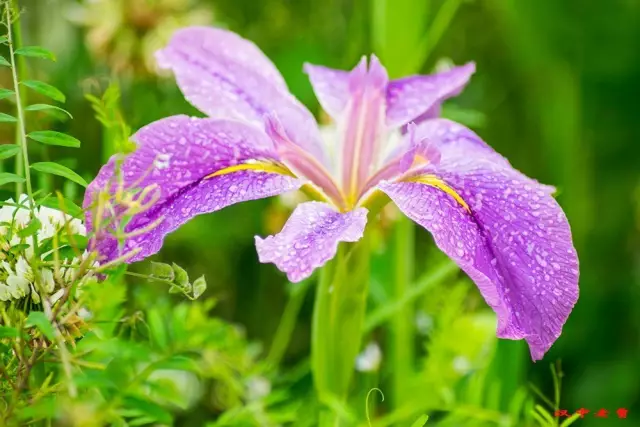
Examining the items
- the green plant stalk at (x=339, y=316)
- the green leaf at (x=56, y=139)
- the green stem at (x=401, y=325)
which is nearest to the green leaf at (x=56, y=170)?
the green leaf at (x=56, y=139)

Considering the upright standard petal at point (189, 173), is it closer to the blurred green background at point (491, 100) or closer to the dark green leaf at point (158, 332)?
the dark green leaf at point (158, 332)

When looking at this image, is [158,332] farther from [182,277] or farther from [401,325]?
[401,325]

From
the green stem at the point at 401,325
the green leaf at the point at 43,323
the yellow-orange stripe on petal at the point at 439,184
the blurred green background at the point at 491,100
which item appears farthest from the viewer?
the blurred green background at the point at 491,100

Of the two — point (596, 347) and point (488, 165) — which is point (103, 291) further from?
point (596, 347)

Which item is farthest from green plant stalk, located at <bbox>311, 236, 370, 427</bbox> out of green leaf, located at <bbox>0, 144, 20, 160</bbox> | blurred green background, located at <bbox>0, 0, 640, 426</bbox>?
blurred green background, located at <bbox>0, 0, 640, 426</bbox>

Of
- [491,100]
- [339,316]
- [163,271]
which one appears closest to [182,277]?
[163,271]

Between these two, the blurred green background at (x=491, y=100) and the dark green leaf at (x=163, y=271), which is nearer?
the dark green leaf at (x=163, y=271)
